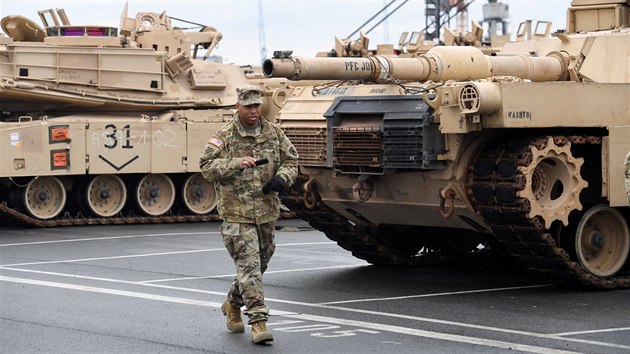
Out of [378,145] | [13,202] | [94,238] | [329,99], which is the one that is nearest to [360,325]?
[378,145]

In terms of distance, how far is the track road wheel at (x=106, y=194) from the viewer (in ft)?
78.4

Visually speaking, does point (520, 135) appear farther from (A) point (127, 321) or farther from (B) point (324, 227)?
(A) point (127, 321)

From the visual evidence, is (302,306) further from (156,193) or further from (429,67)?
(156,193)

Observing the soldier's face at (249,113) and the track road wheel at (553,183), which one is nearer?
the soldier's face at (249,113)

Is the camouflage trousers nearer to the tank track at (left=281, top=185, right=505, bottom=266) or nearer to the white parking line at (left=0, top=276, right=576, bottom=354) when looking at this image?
the white parking line at (left=0, top=276, right=576, bottom=354)

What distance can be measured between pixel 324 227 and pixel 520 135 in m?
3.19

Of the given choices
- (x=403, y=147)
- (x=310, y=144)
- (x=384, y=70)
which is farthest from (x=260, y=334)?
(x=310, y=144)

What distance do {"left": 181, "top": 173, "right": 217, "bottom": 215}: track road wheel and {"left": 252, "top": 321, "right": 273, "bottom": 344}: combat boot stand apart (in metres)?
14.7

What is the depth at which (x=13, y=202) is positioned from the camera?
23250mm

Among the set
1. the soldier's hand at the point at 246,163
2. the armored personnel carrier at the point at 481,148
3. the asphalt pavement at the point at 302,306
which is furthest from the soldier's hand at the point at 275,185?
the armored personnel carrier at the point at 481,148

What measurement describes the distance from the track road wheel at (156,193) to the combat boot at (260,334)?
14396 millimetres

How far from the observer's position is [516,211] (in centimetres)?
1272

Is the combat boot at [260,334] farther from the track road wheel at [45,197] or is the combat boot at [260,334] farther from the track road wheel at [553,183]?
the track road wheel at [45,197]

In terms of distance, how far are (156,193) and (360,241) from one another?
32.3ft
